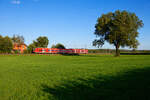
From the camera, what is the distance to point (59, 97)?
203 inches

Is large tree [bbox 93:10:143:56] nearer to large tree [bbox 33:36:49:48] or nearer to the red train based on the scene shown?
the red train

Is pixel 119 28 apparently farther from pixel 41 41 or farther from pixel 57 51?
pixel 41 41

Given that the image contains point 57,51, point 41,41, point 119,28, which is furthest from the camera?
point 41,41

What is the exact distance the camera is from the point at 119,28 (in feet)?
124

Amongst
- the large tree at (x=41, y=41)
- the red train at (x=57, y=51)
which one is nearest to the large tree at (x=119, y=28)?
the red train at (x=57, y=51)

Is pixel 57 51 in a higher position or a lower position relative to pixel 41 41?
lower

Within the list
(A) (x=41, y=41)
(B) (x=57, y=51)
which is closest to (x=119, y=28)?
(B) (x=57, y=51)

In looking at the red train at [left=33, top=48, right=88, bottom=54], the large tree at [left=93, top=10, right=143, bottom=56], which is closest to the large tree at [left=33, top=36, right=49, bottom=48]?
the red train at [left=33, top=48, right=88, bottom=54]

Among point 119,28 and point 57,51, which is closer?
point 119,28

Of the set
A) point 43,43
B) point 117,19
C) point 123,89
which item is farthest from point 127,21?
point 43,43

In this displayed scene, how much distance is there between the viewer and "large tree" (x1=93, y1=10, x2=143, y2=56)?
38344 millimetres

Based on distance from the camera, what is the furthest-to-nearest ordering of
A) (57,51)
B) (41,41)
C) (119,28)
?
(41,41) < (57,51) < (119,28)

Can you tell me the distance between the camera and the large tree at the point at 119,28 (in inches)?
1510

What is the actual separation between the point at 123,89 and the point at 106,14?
129 ft
